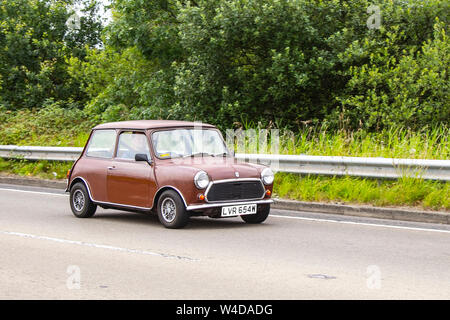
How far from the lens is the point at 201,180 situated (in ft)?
33.1

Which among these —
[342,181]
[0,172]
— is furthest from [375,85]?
[0,172]

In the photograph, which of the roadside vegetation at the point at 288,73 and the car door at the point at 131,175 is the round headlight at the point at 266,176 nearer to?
the car door at the point at 131,175

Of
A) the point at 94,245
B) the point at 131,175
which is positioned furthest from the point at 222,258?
the point at 131,175

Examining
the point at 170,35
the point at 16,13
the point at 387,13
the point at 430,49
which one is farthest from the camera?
the point at 16,13

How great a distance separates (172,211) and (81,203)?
2229 mm

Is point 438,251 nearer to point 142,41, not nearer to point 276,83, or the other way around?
point 276,83

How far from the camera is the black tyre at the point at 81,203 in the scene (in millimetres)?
11719

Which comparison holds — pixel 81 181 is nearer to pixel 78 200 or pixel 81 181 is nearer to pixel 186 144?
pixel 78 200

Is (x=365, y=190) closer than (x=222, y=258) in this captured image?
No

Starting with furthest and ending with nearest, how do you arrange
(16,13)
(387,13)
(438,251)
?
(16,13)
(387,13)
(438,251)

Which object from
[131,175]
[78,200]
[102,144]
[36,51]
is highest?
[36,51]

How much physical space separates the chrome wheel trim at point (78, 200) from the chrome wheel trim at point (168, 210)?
6.32 feet

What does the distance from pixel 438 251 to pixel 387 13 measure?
13065 millimetres

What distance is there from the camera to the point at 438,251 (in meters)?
8.68
